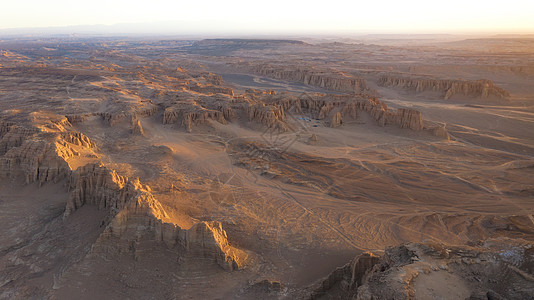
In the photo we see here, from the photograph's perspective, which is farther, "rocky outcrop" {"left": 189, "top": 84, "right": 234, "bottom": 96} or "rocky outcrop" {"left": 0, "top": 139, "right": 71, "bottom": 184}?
"rocky outcrop" {"left": 189, "top": 84, "right": 234, "bottom": 96}

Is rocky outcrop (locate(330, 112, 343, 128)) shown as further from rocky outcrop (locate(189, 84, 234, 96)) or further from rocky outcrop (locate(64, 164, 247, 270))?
rocky outcrop (locate(64, 164, 247, 270))

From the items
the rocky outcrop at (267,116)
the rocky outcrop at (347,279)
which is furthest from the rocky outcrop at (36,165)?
the rocky outcrop at (267,116)

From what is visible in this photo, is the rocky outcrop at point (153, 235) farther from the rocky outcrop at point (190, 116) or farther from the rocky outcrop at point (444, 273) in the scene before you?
the rocky outcrop at point (190, 116)

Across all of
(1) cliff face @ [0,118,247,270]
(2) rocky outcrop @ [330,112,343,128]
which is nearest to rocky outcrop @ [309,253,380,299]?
(1) cliff face @ [0,118,247,270]

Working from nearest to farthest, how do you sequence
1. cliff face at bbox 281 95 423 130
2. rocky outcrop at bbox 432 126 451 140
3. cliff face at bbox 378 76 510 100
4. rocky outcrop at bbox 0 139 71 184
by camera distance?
rocky outcrop at bbox 0 139 71 184
rocky outcrop at bbox 432 126 451 140
cliff face at bbox 281 95 423 130
cliff face at bbox 378 76 510 100

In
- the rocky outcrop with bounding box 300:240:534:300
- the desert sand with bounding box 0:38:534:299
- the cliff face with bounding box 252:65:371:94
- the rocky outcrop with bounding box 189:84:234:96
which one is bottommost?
the desert sand with bounding box 0:38:534:299

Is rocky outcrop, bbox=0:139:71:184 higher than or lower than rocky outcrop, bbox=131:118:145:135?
higher
